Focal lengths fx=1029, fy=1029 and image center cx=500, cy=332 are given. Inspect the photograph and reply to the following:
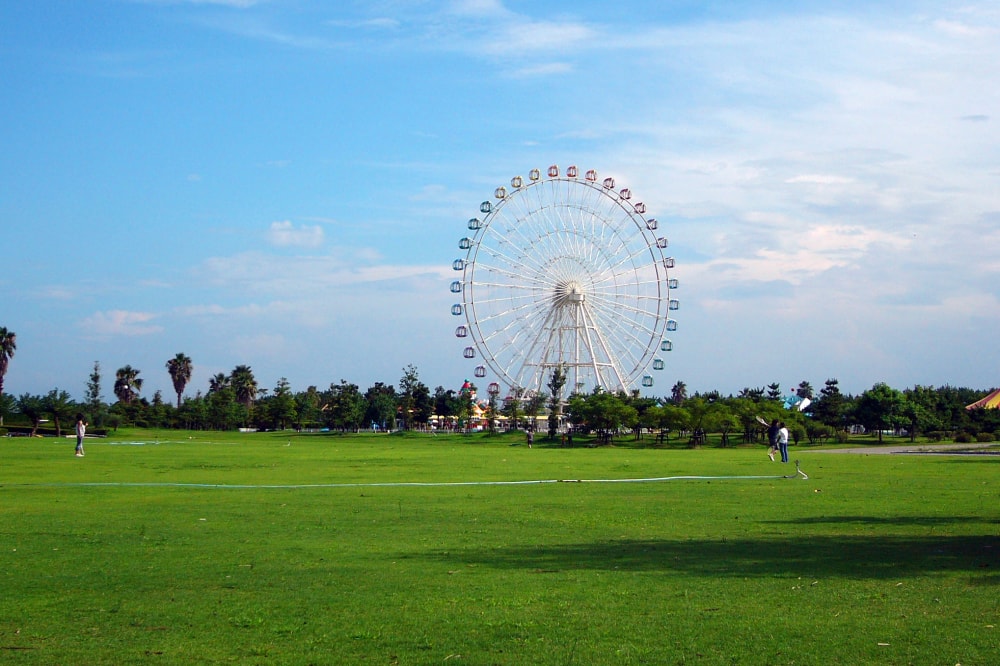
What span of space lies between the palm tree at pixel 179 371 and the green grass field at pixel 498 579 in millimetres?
148672

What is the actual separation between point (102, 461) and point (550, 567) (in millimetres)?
36424

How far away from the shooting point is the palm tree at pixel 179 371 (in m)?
170

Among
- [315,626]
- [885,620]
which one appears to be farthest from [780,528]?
[315,626]

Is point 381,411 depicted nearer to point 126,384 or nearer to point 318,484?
point 126,384

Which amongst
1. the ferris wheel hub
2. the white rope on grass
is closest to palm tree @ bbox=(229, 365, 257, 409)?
the ferris wheel hub

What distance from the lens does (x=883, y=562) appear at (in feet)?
47.2

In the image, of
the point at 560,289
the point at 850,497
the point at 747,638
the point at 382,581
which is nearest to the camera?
the point at 747,638

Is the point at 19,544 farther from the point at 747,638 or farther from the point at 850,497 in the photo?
the point at 850,497

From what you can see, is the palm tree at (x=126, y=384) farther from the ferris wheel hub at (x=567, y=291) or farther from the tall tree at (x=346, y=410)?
the ferris wheel hub at (x=567, y=291)

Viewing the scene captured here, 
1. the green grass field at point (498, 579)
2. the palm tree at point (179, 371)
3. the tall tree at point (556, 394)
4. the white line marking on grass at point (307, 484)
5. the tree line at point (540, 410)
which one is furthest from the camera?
the palm tree at point (179, 371)

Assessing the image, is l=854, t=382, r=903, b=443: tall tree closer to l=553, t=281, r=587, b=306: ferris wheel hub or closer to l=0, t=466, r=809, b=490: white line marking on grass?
l=553, t=281, r=587, b=306: ferris wheel hub

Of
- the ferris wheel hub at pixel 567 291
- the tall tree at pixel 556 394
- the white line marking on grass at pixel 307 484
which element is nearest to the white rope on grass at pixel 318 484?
the white line marking on grass at pixel 307 484

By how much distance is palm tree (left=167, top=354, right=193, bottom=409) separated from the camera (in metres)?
170

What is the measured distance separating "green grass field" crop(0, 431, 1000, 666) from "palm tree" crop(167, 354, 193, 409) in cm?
14867
